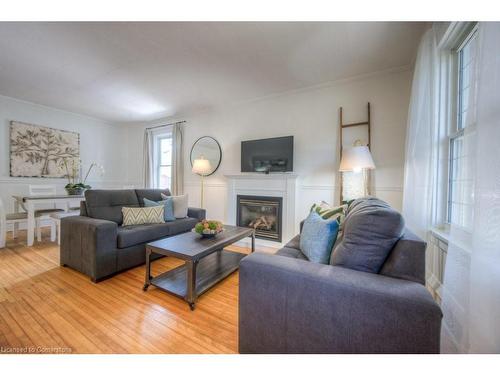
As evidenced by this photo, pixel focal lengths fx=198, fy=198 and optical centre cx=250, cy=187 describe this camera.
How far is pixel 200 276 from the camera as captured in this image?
1979 mm

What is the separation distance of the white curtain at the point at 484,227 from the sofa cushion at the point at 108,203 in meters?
3.17

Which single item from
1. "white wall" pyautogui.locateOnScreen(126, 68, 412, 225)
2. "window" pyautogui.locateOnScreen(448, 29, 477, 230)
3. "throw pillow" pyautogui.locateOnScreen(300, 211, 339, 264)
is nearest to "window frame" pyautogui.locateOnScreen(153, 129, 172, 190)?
"white wall" pyautogui.locateOnScreen(126, 68, 412, 225)

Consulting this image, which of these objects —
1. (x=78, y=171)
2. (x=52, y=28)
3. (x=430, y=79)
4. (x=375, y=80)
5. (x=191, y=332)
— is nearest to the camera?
(x=191, y=332)

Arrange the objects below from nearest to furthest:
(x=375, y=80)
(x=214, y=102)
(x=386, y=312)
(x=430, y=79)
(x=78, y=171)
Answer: (x=386, y=312) → (x=430, y=79) → (x=375, y=80) → (x=214, y=102) → (x=78, y=171)

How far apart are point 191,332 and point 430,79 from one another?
2.70m

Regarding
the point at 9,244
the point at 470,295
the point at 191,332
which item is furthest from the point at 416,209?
the point at 9,244

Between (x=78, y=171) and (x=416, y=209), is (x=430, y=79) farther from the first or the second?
(x=78, y=171)

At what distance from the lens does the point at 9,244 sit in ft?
9.64

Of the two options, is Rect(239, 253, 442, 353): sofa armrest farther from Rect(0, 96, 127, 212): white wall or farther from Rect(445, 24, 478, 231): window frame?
Rect(0, 96, 127, 212): white wall

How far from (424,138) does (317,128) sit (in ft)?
4.72

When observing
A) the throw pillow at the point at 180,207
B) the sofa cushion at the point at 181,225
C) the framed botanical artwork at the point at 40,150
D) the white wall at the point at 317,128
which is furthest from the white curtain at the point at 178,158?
the framed botanical artwork at the point at 40,150

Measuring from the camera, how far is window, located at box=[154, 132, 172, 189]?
4.70 meters

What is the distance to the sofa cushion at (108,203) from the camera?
2404 millimetres

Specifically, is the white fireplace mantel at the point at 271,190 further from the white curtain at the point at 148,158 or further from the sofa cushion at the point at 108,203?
the white curtain at the point at 148,158
